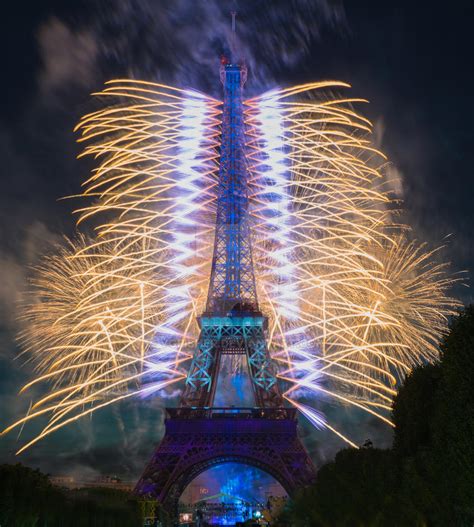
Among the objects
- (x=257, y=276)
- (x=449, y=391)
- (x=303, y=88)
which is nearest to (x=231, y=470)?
(x=257, y=276)

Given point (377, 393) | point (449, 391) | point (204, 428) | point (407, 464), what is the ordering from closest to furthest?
point (449, 391) → point (407, 464) → point (377, 393) → point (204, 428)

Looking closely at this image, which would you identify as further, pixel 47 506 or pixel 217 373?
pixel 217 373

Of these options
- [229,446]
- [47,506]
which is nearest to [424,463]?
[47,506]

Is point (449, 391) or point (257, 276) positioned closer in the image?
point (449, 391)

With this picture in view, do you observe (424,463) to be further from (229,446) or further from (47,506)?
(229,446)

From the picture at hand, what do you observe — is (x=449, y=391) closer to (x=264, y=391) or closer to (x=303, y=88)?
(x=303, y=88)

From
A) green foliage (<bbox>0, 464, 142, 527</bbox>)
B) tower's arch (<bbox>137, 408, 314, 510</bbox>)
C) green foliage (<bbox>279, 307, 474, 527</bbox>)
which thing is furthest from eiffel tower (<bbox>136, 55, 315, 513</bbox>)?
green foliage (<bbox>279, 307, 474, 527</bbox>)

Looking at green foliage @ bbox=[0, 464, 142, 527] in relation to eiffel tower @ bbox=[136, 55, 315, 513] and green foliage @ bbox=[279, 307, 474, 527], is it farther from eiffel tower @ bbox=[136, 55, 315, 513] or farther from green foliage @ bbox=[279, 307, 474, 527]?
green foliage @ bbox=[279, 307, 474, 527]
